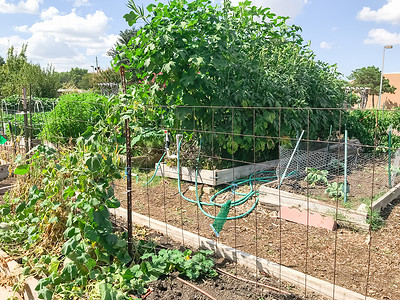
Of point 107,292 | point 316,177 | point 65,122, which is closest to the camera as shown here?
point 107,292

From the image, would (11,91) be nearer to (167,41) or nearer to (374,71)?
(167,41)

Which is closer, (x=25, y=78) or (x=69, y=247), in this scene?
(x=69, y=247)

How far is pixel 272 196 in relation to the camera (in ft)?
14.4

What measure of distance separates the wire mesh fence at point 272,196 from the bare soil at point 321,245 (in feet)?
0.04

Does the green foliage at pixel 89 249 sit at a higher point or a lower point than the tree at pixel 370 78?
lower

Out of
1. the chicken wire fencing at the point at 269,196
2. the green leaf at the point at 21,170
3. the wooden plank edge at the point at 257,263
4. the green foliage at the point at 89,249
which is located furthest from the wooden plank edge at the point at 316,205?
the green leaf at the point at 21,170

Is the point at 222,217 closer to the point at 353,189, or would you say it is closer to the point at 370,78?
the point at 353,189

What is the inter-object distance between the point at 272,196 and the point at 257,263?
1489mm

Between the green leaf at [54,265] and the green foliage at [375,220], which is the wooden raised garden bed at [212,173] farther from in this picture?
the green leaf at [54,265]

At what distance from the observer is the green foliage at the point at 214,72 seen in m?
4.93

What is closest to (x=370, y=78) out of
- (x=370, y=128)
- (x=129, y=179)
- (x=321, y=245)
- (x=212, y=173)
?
(x=370, y=128)

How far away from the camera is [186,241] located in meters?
3.55

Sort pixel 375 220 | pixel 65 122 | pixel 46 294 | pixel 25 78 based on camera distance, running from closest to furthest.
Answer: pixel 46 294
pixel 375 220
pixel 65 122
pixel 25 78

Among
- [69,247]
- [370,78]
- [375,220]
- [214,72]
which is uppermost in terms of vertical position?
[370,78]
